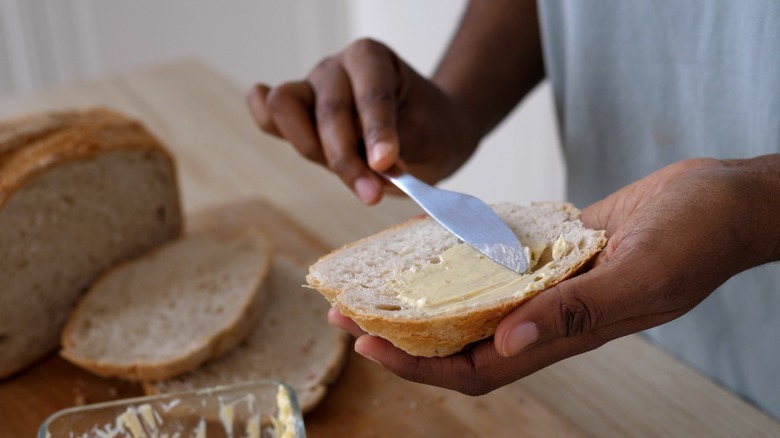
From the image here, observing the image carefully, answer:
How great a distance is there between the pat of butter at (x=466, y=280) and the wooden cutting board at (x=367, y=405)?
0.54m

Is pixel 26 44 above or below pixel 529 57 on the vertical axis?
below

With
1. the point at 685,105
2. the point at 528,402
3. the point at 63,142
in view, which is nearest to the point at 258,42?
the point at 63,142

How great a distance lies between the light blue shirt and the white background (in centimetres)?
183

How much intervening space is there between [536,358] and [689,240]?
0.28 m

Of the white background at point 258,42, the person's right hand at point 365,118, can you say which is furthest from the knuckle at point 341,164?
the white background at point 258,42

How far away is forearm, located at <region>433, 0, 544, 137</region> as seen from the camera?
2.30 meters

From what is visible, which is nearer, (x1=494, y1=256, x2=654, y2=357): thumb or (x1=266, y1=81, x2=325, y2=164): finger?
(x1=494, y1=256, x2=654, y2=357): thumb

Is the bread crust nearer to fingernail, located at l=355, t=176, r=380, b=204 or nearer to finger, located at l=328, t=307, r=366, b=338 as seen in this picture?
fingernail, located at l=355, t=176, r=380, b=204

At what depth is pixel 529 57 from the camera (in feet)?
7.89

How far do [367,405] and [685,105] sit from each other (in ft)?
3.38

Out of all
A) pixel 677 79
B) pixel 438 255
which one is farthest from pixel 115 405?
pixel 677 79

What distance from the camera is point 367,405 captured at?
1950 millimetres

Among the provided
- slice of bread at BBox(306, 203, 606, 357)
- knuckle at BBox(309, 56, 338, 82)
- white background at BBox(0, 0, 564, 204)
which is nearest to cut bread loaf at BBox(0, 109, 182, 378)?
knuckle at BBox(309, 56, 338, 82)

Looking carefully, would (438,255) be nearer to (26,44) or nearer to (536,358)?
(536,358)
